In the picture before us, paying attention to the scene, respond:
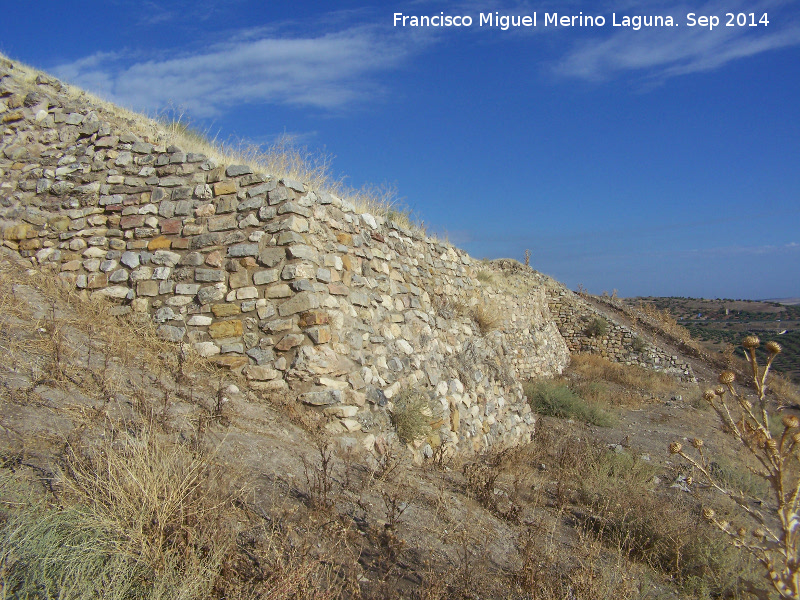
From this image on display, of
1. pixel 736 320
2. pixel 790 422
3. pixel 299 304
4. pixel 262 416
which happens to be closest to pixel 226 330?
pixel 299 304

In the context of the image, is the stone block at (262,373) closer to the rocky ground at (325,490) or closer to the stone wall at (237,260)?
the stone wall at (237,260)

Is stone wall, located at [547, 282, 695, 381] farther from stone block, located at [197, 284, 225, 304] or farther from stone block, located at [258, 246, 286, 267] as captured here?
stone block, located at [197, 284, 225, 304]

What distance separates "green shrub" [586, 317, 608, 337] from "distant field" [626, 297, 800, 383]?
38.0ft

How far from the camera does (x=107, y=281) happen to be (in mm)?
5965

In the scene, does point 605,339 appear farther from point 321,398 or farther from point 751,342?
point 751,342

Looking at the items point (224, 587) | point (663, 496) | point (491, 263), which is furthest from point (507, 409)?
point (491, 263)

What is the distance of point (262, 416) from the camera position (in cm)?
481

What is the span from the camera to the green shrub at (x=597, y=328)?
20.4 meters

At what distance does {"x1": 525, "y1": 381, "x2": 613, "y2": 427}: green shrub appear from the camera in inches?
430

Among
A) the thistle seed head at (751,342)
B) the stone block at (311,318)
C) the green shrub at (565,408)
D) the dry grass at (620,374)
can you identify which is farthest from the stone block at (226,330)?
the dry grass at (620,374)

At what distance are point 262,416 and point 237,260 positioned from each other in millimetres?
1791

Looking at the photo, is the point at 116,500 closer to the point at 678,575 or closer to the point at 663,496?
the point at 678,575

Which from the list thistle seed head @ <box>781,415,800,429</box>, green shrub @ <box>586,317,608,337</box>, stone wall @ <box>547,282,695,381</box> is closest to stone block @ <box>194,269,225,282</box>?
thistle seed head @ <box>781,415,800,429</box>

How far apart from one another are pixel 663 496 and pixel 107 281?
24.0ft
